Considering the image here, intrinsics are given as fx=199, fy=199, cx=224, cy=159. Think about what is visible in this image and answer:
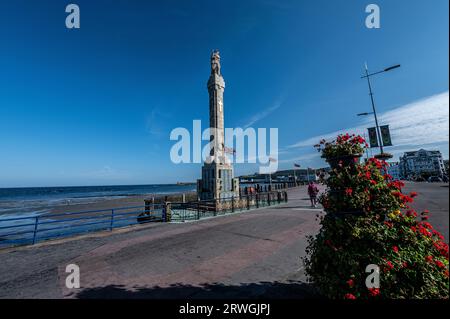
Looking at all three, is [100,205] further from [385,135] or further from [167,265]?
[385,135]

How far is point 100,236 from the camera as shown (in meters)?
8.84

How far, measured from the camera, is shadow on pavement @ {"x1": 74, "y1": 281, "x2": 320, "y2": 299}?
369cm

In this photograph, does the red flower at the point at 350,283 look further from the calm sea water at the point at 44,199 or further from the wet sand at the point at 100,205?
the calm sea water at the point at 44,199

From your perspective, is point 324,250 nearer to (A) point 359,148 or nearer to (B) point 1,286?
(A) point 359,148

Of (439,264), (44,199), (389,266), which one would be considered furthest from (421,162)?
(44,199)

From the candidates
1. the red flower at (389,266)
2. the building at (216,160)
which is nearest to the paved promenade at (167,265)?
the red flower at (389,266)

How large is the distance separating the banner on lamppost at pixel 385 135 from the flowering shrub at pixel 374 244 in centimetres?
1263

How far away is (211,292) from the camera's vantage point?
3.86 metres

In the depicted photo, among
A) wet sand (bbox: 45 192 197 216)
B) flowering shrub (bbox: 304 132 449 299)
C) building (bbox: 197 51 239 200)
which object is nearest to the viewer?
flowering shrub (bbox: 304 132 449 299)

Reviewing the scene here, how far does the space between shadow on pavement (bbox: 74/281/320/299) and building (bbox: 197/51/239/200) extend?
41.5ft

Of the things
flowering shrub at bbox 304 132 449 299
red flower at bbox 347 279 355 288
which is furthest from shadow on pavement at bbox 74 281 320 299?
red flower at bbox 347 279 355 288

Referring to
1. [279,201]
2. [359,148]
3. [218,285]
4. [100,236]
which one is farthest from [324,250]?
[279,201]

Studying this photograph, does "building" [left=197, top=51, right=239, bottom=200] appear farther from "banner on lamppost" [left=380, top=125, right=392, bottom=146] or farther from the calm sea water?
the calm sea water
